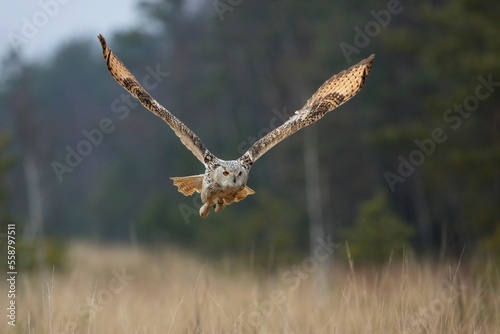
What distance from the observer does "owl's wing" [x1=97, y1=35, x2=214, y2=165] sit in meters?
6.98

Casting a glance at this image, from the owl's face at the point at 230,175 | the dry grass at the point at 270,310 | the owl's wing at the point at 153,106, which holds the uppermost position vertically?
the owl's wing at the point at 153,106

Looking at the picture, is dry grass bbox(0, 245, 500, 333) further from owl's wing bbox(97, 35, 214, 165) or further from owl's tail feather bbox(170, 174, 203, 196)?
owl's wing bbox(97, 35, 214, 165)

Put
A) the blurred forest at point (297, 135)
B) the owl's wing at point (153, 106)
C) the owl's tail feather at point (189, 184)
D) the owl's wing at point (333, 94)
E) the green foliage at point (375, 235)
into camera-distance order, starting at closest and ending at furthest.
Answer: the owl's wing at point (153, 106), the owl's tail feather at point (189, 184), the owl's wing at point (333, 94), the green foliage at point (375, 235), the blurred forest at point (297, 135)

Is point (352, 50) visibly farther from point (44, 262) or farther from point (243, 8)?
point (44, 262)

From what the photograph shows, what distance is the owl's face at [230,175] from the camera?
686 centimetres

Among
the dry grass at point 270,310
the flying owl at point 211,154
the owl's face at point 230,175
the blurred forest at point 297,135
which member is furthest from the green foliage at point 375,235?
the owl's face at point 230,175

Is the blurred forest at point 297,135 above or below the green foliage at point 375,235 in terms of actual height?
above

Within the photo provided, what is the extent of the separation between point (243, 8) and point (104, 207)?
31.5 ft

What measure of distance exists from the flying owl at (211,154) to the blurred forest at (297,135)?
1.78 metres

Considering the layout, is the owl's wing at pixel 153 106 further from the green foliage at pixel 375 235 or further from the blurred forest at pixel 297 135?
the green foliage at pixel 375 235

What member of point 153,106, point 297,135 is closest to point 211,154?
point 153,106

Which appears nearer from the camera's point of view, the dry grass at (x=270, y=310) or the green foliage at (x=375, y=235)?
the dry grass at (x=270, y=310)

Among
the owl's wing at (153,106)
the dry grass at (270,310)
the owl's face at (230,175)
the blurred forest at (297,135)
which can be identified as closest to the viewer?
the dry grass at (270,310)

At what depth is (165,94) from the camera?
42562 mm
